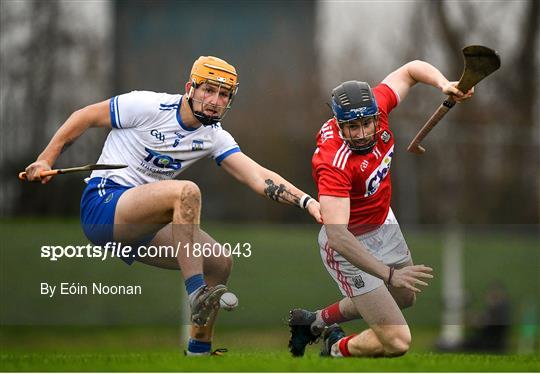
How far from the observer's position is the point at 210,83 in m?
8.85

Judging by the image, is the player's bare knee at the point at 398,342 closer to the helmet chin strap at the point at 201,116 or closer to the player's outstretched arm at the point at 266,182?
the player's outstretched arm at the point at 266,182

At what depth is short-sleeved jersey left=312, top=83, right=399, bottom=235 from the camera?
28.0ft

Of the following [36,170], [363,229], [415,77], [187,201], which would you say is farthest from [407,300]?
[36,170]

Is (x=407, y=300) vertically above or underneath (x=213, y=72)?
underneath

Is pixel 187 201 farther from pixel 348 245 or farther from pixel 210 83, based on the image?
pixel 348 245

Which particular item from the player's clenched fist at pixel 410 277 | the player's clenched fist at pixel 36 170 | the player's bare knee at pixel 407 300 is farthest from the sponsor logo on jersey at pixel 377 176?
the player's clenched fist at pixel 36 170

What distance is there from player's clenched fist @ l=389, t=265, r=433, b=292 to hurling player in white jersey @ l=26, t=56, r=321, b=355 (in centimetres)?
76

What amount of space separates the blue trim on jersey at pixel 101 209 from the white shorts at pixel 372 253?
1.33 meters

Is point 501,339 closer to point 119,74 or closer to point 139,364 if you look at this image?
point 119,74

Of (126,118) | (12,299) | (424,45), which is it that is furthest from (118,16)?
(126,118)

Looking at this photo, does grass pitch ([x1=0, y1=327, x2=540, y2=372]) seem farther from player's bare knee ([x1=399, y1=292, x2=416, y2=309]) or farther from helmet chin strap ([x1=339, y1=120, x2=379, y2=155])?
helmet chin strap ([x1=339, y1=120, x2=379, y2=155])

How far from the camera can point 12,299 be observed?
46.5 ft

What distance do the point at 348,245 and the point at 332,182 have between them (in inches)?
17.8

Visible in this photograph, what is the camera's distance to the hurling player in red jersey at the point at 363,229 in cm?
848
